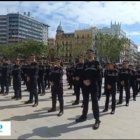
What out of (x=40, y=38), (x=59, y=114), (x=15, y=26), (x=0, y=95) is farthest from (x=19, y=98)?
(x=40, y=38)

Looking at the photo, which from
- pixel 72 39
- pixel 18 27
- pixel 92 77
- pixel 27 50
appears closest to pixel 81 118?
pixel 92 77

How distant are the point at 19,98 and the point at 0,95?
198 cm

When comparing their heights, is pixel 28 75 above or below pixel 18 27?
below

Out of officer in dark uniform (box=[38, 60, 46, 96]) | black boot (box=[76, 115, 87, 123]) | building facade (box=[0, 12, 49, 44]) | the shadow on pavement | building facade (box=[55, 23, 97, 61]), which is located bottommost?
the shadow on pavement

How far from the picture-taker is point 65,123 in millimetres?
10844

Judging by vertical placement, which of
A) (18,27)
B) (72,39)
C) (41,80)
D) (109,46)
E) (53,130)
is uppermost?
(18,27)

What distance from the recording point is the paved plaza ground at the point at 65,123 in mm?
9375

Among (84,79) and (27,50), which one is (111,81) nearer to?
(84,79)

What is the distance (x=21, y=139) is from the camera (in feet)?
29.0

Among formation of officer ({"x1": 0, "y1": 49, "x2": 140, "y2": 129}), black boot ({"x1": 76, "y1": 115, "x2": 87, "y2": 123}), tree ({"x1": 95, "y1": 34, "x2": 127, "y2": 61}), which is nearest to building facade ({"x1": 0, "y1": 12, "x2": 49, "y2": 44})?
tree ({"x1": 95, "y1": 34, "x2": 127, "y2": 61})

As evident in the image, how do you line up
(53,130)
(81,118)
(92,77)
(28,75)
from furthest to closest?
(28,75), (81,118), (92,77), (53,130)

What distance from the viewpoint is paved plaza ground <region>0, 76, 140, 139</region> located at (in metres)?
9.38

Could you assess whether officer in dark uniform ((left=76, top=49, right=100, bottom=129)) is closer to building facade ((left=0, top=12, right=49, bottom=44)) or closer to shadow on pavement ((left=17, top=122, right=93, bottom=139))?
shadow on pavement ((left=17, top=122, right=93, bottom=139))

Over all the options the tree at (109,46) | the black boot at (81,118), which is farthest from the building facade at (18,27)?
the black boot at (81,118)
